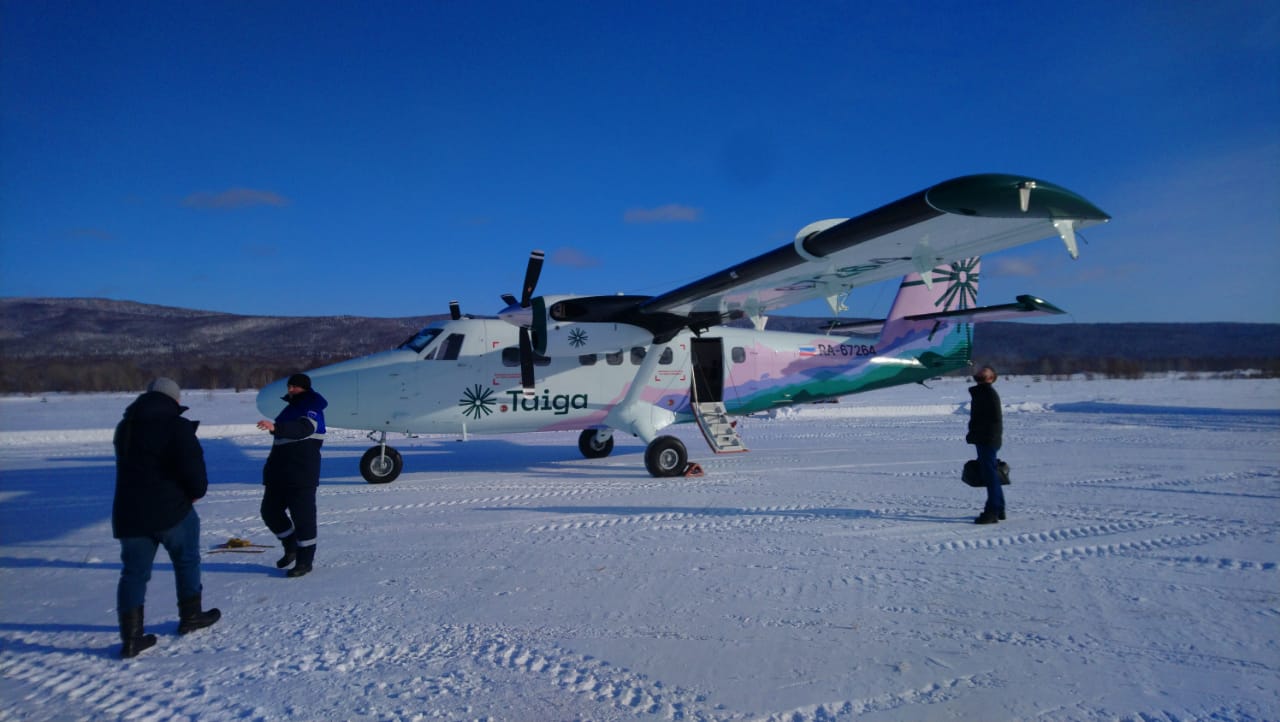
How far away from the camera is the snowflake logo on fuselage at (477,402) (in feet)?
35.2

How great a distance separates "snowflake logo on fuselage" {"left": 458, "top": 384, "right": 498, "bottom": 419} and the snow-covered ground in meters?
1.40

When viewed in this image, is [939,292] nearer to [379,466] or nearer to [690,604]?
[379,466]

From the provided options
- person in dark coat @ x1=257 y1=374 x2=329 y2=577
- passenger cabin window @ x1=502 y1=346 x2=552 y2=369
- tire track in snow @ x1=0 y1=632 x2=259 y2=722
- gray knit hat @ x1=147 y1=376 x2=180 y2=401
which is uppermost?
passenger cabin window @ x1=502 y1=346 x2=552 y2=369

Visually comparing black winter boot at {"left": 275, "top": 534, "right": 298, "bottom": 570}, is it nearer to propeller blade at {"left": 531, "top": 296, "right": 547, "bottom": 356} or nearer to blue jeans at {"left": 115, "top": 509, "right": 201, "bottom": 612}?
blue jeans at {"left": 115, "top": 509, "right": 201, "bottom": 612}

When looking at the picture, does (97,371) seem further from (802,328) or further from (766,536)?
(802,328)

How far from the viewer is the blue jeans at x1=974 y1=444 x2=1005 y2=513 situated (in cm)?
657

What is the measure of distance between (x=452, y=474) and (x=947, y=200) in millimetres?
8483

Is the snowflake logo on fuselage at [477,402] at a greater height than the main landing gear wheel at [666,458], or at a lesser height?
greater

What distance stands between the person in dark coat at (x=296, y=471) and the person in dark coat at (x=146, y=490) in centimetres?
110

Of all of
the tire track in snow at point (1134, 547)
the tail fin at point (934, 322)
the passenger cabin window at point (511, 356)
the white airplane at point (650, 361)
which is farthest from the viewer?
the tail fin at point (934, 322)

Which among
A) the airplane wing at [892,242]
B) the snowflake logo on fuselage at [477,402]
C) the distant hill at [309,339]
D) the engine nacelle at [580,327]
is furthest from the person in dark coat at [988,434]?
the distant hill at [309,339]

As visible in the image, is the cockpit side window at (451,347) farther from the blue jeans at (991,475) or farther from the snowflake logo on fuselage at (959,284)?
the snowflake logo on fuselage at (959,284)

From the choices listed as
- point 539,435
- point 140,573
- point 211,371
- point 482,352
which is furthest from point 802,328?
point 140,573

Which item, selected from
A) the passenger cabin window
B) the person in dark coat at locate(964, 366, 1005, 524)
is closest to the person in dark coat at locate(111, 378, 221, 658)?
the person in dark coat at locate(964, 366, 1005, 524)
